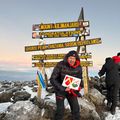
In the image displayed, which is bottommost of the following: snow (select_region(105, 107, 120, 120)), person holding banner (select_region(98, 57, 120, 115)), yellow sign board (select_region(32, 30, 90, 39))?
snow (select_region(105, 107, 120, 120))

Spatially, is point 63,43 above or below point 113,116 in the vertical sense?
above

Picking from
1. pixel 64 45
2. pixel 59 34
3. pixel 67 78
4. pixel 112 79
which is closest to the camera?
pixel 67 78

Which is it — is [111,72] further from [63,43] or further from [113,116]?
[63,43]

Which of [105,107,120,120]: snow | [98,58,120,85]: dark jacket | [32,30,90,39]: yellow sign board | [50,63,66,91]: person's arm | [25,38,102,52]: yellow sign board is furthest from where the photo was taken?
[32,30,90,39]: yellow sign board

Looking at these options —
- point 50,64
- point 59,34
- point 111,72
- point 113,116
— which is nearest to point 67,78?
point 111,72

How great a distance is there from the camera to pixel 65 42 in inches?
525

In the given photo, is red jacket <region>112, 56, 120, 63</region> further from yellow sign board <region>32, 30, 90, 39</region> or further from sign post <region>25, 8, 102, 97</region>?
yellow sign board <region>32, 30, 90, 39</region>

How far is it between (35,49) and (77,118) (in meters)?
4.94

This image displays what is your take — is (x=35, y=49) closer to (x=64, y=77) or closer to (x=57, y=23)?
(x=57, y=23)

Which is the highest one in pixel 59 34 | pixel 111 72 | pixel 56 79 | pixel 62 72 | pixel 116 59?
pixel 59 34

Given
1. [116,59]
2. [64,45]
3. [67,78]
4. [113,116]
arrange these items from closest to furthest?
Result: [67,78]
[113,116]
[116,59]
[64,45]

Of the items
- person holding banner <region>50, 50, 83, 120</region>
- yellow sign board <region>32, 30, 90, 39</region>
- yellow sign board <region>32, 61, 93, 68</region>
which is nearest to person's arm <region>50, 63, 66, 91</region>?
person holding banner <region>50, 50, 83, 120</region>

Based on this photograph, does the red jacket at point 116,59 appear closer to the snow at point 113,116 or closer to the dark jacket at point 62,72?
the snow at point 113,116

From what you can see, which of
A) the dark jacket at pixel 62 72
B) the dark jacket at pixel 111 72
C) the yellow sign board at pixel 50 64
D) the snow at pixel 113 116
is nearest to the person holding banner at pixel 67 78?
the dark jacket at pixel 62 72
